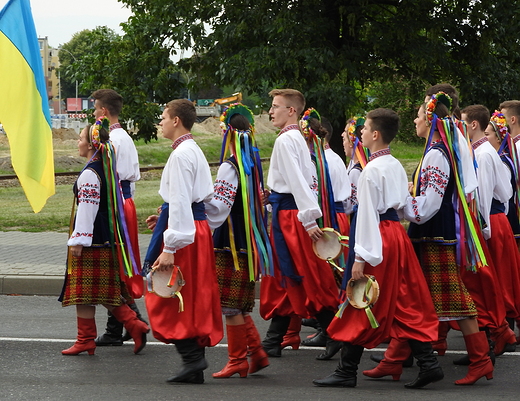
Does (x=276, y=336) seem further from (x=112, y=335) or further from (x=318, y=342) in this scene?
(x=112, y=335)

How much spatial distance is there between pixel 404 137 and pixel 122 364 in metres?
29.6

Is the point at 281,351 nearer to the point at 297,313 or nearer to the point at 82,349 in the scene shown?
the point at 297,313

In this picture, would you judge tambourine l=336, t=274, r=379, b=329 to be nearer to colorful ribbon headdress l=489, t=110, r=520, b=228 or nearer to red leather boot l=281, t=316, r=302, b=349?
red leather boot l=281, t=316, r=302, b=349

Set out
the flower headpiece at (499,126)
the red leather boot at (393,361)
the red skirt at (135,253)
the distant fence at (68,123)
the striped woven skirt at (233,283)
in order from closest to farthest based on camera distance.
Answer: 1. the red leather boot at (393,361)
2. the striped woven skirt at (233,283)
3. the red skirt at (135,253)
4. the flower headpiece at (499,126)
5. the distant fence at (68,123)

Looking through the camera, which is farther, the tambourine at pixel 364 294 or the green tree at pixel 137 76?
the green tree at pixel 137 76

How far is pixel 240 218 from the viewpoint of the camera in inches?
250

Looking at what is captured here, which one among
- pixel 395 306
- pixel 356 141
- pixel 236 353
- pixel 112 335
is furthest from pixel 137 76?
pixel 395 306

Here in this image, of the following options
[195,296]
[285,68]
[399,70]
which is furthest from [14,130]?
[399,70]

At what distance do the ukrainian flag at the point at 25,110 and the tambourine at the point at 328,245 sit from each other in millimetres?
2061

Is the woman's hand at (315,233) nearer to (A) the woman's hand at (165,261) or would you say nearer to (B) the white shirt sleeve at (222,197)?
(B) the white shirt sleeve at (222,197)

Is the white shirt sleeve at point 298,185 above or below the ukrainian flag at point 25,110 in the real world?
below

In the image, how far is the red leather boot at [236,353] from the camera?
241 inches

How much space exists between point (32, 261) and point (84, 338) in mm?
4537

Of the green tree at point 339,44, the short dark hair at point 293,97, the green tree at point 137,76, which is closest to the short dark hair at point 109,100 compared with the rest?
the short dark hair at point 293,97
